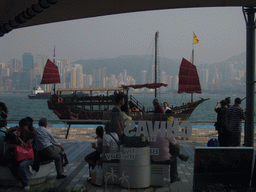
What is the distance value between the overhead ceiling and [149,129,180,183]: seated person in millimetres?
3086

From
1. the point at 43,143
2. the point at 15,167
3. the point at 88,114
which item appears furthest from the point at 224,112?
the point at 88,114

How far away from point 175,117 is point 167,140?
0.37 meters

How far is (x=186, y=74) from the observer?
37219mm

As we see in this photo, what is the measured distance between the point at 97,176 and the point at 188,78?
3364 centimetres

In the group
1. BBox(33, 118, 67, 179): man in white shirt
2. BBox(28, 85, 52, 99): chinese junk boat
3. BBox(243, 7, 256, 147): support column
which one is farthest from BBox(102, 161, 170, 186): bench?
BBox(28, 85, 52, 99): chinese junk boat

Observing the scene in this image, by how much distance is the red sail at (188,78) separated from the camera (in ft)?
121

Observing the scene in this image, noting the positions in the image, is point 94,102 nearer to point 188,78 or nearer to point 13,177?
point 188,78

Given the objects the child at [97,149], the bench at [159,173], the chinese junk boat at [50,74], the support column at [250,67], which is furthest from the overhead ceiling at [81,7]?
the chinese junk boat at [50,74]

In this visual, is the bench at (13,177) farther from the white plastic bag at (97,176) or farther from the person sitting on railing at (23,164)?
the white plastic bag at (97,176)

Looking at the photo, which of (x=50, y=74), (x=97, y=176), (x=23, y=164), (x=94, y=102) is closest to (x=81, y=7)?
(x=23, y=164)

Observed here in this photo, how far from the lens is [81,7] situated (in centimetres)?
→ 675

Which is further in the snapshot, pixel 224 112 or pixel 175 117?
pixel 224 112

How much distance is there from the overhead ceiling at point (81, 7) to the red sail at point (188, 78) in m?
29.7

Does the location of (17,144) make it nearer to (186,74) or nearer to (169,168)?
(169,168)
